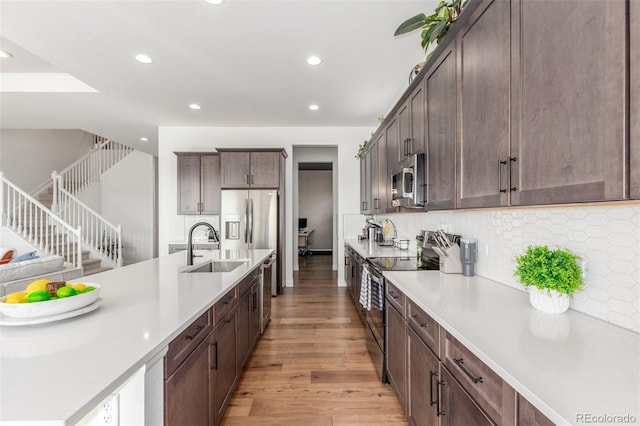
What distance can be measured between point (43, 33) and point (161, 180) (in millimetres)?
3096

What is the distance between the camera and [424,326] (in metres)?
1.46

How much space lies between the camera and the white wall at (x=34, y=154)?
673cm

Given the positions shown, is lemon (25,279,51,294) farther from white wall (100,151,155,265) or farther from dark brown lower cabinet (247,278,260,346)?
white wall (100,151,155,265)

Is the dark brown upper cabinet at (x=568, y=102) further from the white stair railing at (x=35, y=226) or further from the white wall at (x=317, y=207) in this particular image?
the white wall at (x=317, y=207)

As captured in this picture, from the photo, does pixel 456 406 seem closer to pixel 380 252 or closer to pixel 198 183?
pixel 380 252

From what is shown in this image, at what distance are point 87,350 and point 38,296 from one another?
445 millimetres

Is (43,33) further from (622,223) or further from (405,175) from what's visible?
(622,223)

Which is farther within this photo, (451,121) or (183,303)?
(451,121)

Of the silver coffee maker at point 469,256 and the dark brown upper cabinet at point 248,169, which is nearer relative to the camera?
the silver coffee maker at point 469,256

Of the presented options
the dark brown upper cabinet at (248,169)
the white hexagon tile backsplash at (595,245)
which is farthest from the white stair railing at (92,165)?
the white hexagon tile backsplash at (595,245)

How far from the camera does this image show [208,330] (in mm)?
1556

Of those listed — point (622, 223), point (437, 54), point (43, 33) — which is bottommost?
point (622, 223)

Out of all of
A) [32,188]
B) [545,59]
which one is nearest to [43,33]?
[545,59]

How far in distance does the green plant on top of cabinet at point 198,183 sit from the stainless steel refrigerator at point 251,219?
0.57m
